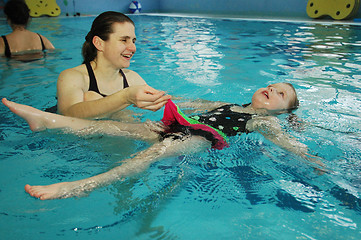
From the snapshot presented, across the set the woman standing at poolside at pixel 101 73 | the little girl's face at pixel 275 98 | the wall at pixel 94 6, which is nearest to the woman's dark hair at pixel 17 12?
the woman standing at poolside at pixel 101 73

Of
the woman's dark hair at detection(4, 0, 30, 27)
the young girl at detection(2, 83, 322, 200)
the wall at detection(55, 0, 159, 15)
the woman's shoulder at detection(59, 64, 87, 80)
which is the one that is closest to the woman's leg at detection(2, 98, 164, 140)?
the young girl at detection(2, 83, 322, 200)

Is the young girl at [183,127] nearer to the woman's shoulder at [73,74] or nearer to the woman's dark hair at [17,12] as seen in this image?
the woman's shoulder at [73,74]

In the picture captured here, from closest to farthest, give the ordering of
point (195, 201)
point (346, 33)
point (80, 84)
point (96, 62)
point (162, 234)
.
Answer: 1. point (162, 234)
2. point (195, 201)
3. point (80, 84)
4. point (96, 62)
5. point (346, 33)

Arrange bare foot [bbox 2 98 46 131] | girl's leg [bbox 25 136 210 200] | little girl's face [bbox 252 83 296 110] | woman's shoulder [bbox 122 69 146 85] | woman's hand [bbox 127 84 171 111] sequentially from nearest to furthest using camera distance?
girl's leg [bbox 25 136 210 200]
woman's hand [bbox 127 84 171 111]
bare foot [bbox 2 98 46 131]
little girl's face [bbox 252 83 296 110]
woman's shoulder [bbox 122 69 146 85]

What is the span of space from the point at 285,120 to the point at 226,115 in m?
0.67

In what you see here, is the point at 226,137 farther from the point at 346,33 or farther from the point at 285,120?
the point at 346,33

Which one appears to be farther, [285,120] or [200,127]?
[285,120]

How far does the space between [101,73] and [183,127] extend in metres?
1.07

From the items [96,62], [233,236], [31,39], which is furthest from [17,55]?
[233,236]

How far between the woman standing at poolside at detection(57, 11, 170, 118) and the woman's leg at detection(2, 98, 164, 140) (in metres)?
0.11

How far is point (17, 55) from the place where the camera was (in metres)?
5.82

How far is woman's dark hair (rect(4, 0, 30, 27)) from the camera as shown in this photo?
5.14 metres

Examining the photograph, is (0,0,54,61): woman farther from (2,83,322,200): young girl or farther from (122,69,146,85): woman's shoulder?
(2,83,322,200): young girl

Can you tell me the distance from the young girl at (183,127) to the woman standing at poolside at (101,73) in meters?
0.21
